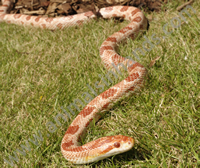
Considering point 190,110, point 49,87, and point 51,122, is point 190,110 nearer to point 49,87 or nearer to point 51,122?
point 51,122

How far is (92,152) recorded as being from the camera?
2635 mm

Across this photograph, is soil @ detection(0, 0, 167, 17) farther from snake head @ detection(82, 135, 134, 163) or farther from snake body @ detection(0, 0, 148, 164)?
snake head @ detection(82, 135, 134, 163)

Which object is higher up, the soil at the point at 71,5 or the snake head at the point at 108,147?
the soil at the point at 71,5

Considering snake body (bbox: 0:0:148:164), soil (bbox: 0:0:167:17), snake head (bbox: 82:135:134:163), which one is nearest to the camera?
snake head (bbox: 82:135:134:163)

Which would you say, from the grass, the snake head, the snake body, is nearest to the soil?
the snake body

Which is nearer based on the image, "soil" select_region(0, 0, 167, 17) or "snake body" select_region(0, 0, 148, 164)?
"snake body" select_region(0, 0, 148, 164)

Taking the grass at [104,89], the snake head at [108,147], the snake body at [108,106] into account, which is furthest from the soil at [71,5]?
the snake head at [108,147]

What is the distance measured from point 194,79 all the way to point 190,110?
0.65 meters

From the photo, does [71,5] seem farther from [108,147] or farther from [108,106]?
[108,147]

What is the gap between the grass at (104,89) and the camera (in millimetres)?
2605

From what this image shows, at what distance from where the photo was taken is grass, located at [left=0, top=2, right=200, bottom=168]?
261 centimetres

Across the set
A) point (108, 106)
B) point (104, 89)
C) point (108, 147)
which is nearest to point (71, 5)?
point (104, 89)

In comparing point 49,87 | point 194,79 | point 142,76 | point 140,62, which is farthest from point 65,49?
point 194,79

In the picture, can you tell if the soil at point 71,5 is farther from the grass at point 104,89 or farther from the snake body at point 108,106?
the grass at point 104,89
